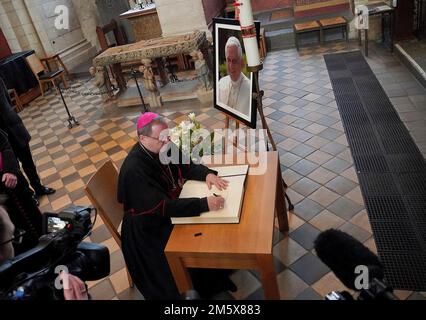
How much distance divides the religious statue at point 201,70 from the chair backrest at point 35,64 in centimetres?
501

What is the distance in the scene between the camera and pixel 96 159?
18.2ft

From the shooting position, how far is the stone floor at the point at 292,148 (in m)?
3.02

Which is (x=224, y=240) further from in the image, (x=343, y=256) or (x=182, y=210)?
(x=343, y=256)

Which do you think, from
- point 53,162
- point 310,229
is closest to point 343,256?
point 310,229

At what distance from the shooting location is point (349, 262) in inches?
47.5

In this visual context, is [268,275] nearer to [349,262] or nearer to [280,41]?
[349,262]

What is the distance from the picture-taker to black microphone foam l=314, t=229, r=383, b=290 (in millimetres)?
1198

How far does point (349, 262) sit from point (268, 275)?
3.27 feet

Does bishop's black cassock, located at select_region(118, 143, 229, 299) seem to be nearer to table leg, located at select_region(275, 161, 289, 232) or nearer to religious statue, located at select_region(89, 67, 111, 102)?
table leg, located at select_region(275, 161, 289, 232)

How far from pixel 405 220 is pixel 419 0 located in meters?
5.64

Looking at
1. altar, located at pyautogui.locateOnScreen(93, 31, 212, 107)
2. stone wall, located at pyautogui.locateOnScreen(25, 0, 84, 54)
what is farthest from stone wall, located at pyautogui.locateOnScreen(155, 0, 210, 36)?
stone wall, located at pyautogui.locateOnScreen(25, 0, 84, 54)

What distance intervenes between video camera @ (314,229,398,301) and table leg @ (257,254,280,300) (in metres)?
0.76

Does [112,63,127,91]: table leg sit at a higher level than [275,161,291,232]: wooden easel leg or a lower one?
higher

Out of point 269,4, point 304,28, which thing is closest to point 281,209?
point 304,28
